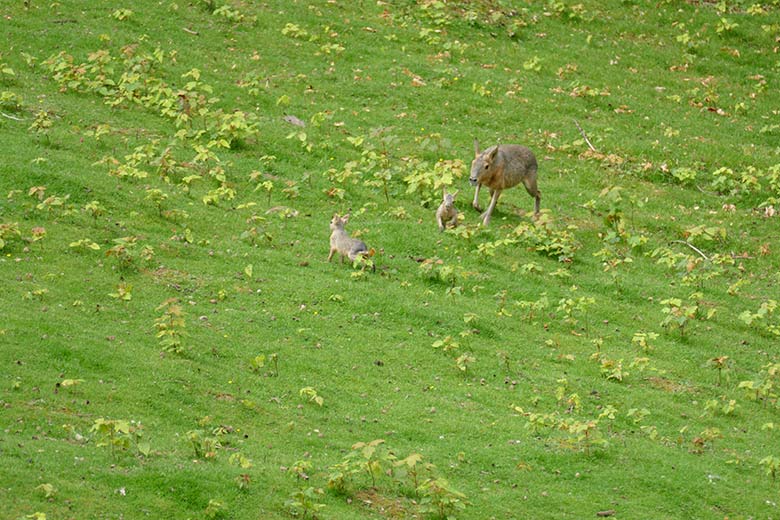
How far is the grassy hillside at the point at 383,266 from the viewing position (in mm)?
11289

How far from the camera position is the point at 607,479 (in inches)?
468

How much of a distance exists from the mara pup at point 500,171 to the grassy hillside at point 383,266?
48cm

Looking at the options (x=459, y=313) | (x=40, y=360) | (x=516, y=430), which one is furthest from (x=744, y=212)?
(x=40, y=360)

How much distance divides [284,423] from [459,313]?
4328mm

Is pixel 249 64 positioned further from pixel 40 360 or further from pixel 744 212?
pixel 40 360

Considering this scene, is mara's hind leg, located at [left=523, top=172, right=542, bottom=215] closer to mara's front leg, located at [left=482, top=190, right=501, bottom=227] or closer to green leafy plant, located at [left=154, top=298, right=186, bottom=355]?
mara's front leg, located at [left=482, top=190, right=501, bottom=227]

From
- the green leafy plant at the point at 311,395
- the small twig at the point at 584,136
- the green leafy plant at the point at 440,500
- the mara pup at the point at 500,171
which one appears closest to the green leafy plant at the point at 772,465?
the green leafy plant at the point at 440,500

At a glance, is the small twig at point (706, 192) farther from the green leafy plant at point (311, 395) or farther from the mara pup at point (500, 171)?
the green leafy plant at point (311, 395)

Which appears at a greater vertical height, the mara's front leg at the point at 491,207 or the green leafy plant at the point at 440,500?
the green leafy plant at the point at 440,500

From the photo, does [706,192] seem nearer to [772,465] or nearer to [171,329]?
[772,465]

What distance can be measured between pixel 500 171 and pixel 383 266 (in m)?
3.51

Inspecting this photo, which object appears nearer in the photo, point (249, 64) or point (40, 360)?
point (40, 360)

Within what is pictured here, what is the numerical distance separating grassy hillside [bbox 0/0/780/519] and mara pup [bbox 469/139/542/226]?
0.48 meters

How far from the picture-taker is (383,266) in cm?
1694
